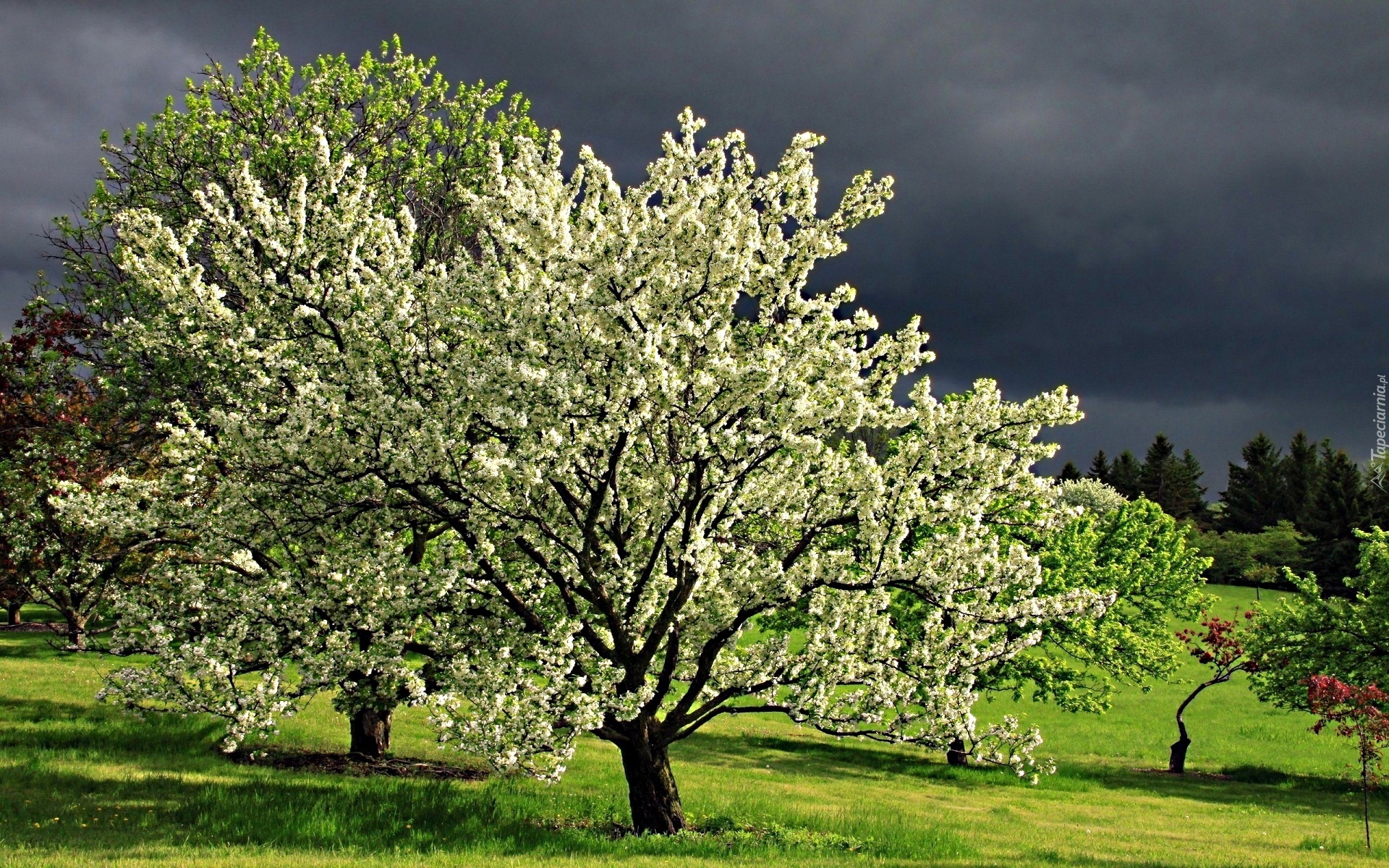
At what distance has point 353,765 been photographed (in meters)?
20.3

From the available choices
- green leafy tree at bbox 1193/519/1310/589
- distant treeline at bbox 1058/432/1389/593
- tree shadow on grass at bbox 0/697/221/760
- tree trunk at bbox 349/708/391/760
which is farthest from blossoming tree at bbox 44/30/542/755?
green leafy tree at bbox 1193/519/1310/589

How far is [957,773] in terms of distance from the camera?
33.1 meters

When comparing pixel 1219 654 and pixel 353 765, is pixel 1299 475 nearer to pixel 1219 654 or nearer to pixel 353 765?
pixel 1219 654

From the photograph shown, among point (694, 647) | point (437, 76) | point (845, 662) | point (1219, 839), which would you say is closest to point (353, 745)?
point (694, 647)

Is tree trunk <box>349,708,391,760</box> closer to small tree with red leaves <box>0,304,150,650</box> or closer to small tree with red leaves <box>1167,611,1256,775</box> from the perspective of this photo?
small tree with red leaves <box>0,304,150,650</box>

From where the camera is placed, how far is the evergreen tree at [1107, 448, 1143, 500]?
430ft

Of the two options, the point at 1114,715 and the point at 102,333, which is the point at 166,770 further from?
the point at 1114,715

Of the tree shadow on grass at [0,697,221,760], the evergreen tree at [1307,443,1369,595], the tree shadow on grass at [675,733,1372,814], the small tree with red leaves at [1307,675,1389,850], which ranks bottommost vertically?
the tree shadow on grass at [675,733,1372,814]

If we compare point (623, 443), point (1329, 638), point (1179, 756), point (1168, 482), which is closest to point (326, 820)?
point (623, 443)

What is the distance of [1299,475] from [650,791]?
131 m

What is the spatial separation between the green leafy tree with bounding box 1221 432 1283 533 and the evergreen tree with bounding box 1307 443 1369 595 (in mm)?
22047

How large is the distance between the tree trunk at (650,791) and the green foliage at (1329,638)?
89.9ft

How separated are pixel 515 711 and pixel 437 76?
21846mm

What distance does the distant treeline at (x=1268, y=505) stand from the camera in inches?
3772
